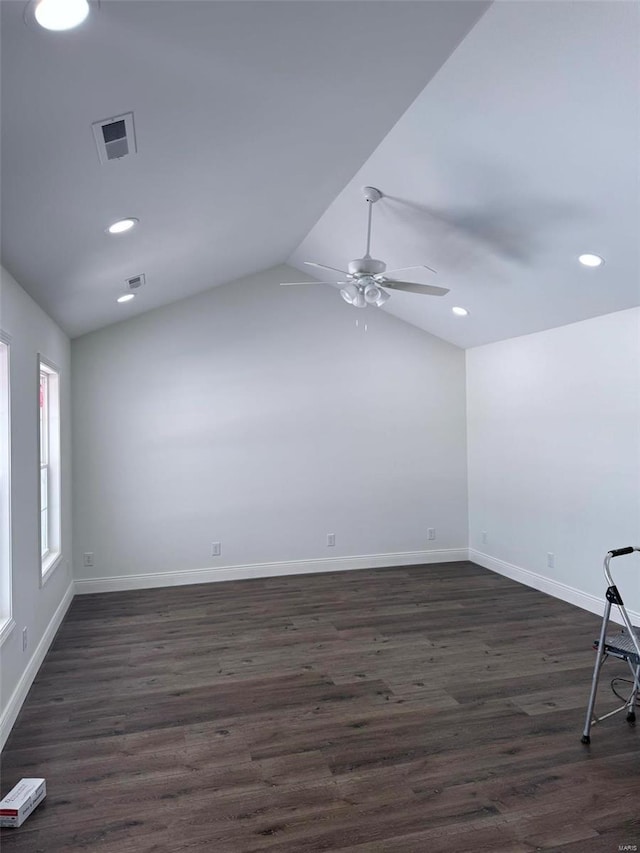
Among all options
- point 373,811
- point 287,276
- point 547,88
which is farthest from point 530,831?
point 287,276

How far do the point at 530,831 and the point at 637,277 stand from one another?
133 inches

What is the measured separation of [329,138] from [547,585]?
4.32 metres

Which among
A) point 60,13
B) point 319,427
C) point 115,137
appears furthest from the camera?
point 319,427

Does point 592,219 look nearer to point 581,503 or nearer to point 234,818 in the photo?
point 581,503

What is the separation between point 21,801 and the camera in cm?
229

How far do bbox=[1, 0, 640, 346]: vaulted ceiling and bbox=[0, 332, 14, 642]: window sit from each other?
23.3 inches

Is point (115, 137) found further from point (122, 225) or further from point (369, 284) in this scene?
point (369, 284)

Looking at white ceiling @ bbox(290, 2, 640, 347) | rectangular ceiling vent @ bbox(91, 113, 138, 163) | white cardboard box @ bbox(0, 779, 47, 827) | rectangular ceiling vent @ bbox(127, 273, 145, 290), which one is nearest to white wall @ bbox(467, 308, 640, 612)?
white ceiling @ bbox(290, 2, 640, 347)

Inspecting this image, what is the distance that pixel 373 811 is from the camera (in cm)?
234

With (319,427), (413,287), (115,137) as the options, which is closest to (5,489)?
(115,137)

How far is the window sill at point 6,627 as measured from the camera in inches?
113

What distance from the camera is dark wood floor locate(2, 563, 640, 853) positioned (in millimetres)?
2238

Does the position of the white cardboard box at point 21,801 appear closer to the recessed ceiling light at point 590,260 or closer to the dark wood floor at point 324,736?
the dark wood floor at point 324,736

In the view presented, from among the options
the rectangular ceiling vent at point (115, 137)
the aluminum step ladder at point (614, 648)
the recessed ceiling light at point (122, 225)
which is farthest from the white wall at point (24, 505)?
the aluminum step ladder at point (614, 648)
